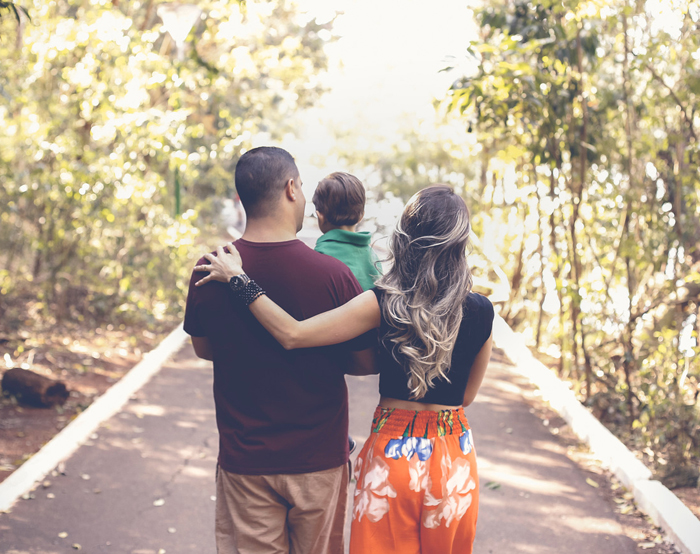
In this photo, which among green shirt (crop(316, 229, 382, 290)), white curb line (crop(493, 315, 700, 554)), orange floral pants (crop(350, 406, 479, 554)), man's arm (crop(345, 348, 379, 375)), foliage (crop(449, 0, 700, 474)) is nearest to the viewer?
orange floral pants (crop(350, 406, 479, 554))

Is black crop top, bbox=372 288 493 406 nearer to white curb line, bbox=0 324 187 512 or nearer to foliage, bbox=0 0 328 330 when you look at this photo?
white curb line, bbox=0 324 187 512

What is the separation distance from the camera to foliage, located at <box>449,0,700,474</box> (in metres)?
6.03

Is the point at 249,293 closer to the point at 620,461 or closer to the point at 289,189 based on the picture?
the point at 289,189

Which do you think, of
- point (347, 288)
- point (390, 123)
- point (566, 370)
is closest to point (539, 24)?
point (566, 370)

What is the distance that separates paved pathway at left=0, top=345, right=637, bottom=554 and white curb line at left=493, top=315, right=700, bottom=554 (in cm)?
26

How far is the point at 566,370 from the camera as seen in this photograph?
8.33 metres

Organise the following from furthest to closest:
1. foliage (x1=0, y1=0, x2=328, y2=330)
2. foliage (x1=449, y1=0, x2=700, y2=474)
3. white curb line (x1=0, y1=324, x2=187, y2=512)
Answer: foliage (x1=0, y1=0, x2=328, y2=330)
foliage (x1=449, y1=0, x2=700, y2=474)
white curb line (x1=0, y1=324, x2=187, y2=512)

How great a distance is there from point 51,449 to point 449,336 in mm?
4218

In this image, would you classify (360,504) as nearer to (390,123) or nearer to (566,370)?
(566,370)

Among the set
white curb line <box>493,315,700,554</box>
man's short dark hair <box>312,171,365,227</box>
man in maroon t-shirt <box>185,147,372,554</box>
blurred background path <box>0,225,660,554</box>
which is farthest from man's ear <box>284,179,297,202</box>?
white curb line <box>493,315,700,554</box>

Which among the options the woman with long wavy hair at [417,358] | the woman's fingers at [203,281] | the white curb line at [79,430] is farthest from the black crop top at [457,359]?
the white curb line at [79,430]

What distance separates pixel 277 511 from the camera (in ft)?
8.23

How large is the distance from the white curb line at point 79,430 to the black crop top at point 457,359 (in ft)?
11.0

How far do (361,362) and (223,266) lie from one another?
599mm
